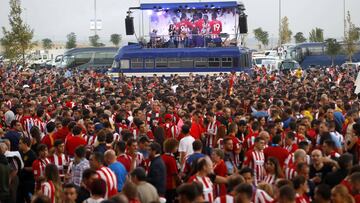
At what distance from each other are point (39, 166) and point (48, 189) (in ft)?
6.40

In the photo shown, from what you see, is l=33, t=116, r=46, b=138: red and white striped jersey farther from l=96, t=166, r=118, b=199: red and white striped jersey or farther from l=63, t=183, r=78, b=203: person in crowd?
l=63, t=183, r=78, b=203: person in crowd

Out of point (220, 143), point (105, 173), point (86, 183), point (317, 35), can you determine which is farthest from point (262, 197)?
point (317, 35)

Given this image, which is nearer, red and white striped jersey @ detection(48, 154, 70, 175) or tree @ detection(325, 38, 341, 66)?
red and white striped jersey @ detection(48, 154, 70, 175)

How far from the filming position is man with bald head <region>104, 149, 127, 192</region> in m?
12.6

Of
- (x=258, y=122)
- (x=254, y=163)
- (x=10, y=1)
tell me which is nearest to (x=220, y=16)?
(x=10, y=1)

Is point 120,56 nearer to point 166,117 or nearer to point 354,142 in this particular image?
point 166,117

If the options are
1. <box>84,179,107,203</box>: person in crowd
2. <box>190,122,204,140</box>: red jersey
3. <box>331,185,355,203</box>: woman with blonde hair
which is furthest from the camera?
<box>190,122,204,140</box>: red jersey

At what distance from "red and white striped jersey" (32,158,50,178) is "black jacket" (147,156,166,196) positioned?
6.13 feet

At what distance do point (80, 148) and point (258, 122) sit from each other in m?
4.70

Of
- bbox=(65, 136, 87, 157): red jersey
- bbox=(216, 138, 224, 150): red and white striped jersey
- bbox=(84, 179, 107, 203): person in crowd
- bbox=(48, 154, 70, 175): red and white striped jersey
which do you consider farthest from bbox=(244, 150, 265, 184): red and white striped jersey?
bbox=(84, 179, 107, 203): person in crowd

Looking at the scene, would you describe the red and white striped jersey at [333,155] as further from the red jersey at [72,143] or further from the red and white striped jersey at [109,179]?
the red jersey at [72,143]

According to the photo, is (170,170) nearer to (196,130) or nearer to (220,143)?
(220,143)

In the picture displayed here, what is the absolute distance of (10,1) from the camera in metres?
50.8

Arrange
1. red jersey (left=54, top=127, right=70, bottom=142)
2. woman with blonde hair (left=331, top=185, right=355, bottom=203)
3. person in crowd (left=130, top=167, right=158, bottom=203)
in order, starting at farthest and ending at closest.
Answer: red jersey (left=54, top=127, right=70, bottom=142)
person in crowd (left=130, top=167, right=158, bottom=203)
woman with blonde hair (left=331, top=185, right=355, bottom=203)
